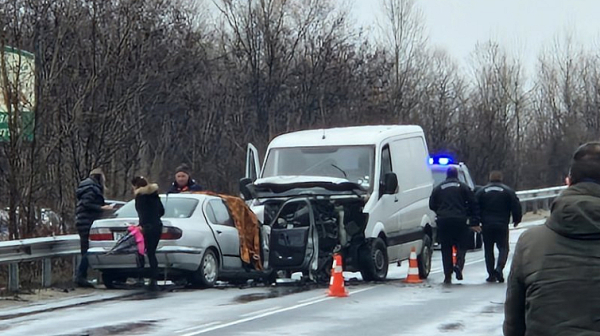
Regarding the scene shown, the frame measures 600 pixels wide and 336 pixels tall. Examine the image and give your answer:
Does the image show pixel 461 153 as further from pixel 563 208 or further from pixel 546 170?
pixel 563 208

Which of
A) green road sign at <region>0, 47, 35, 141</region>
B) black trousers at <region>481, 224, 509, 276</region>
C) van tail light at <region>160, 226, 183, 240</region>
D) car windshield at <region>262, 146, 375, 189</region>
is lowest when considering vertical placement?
black trousers at <region>481, 224, 509, 276</region>

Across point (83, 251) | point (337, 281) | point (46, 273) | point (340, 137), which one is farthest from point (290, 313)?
point (340, 137)

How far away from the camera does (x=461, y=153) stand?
52.8 meters

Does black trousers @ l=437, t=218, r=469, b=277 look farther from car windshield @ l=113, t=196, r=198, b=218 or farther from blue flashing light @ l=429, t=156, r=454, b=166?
blue flashing light @ l=429, t=156, r=454, b=166

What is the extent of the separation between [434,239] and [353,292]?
14.7 feet

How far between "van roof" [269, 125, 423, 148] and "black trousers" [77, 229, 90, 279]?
3477mm

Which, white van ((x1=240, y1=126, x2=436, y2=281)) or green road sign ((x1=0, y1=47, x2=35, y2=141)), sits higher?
green road sign ((x1=0, y1=47, x2=35, y2=141))

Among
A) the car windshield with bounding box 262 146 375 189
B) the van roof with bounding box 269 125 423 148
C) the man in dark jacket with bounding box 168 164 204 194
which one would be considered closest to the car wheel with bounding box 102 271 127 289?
the man in dark jacket with bounding box 168 164 204 194

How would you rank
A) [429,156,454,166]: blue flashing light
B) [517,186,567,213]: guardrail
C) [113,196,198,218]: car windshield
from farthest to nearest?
[517,186,567,213]: guardrail → [429,156,454,166]: blue flashing light → [113,196,198,218]: car windshield

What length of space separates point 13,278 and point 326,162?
5.22 meters

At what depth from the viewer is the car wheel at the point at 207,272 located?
17.1 meters

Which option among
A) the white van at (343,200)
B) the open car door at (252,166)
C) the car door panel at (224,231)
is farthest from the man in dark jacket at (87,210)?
the open car door at (252,166)

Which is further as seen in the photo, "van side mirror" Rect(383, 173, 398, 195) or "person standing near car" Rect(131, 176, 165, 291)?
"van side mirror" Rect(383, 173, 398, 195)

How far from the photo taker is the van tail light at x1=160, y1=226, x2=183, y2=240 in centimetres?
1703
